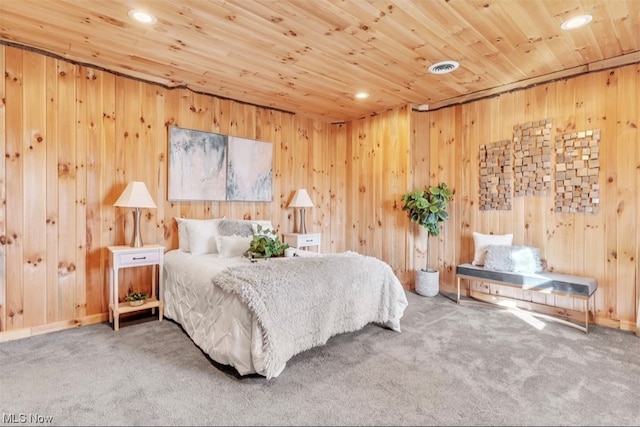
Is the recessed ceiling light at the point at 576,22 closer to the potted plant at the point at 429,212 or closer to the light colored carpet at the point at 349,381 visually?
the potted plant at the point at 429,212

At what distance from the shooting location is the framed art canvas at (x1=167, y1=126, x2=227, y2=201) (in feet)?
12.0

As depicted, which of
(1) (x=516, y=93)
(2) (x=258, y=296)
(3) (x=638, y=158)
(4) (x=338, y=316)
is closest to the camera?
(2) (x=258, y=296)

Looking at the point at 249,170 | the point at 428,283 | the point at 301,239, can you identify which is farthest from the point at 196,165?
the point at 428,283

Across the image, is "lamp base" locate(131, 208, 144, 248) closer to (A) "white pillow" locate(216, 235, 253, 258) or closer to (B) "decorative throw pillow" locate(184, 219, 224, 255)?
(B) "decorative throw pillow" locate(184, 219, 224, 255)

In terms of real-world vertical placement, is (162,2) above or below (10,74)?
above

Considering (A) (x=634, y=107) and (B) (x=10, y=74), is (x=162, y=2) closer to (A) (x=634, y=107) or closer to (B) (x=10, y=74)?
(B) (x=10, y=74)

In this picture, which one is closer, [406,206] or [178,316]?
[178,316]

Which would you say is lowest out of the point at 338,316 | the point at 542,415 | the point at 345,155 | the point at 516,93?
the point at 542,415

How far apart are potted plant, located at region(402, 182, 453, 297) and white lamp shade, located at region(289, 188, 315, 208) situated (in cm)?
129

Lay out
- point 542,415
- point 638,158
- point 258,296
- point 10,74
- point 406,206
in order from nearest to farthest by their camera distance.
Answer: point 542,415, point 258,296, point 10,74, point 638,158, point 406,206

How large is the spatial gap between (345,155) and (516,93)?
2.43 metres

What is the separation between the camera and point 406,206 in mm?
4195

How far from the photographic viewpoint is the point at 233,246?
3148 millimetres

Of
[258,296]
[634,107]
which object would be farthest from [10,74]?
→ [634,107]
